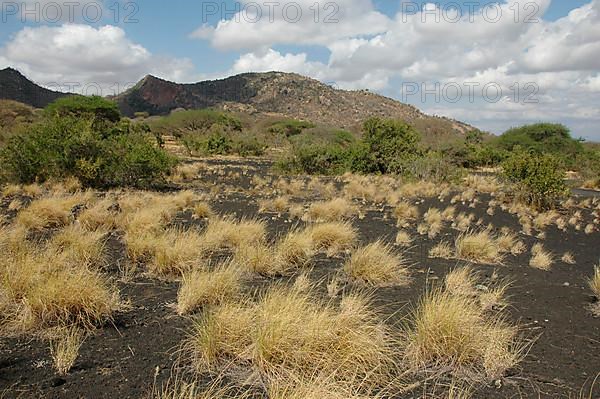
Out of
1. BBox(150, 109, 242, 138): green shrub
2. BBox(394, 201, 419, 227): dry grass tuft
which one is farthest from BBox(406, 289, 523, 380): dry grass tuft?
BBox(150, 109, 242, 138): green shrub

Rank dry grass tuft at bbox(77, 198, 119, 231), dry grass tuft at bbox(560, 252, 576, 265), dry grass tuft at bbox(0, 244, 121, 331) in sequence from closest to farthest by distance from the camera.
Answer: dry grass tuft at bbox(0, 244, 121, 331) < dry grass tuft at bbox(77, 198, 119, 231) < dry grass tuft at bbox(560, 252, 576, 265)

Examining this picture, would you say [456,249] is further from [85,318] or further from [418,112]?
[418,112]

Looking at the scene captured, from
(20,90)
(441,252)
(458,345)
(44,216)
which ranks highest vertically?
(20,90)

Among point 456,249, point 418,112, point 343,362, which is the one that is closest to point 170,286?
point 343,362

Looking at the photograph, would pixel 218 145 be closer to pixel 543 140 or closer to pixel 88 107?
pixel 88 107

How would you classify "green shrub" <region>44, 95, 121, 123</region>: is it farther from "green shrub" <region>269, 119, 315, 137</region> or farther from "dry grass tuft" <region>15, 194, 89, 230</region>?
"dry grass tuft" <region>15, 194, 89, 230</region>

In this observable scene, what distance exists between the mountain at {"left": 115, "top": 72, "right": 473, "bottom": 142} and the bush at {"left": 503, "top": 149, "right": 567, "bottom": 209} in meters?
75.4

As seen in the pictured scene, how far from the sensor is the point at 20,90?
7844 cm

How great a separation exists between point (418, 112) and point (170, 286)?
383 ft

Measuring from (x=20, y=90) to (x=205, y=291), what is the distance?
87.8 m

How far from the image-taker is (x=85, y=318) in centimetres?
465

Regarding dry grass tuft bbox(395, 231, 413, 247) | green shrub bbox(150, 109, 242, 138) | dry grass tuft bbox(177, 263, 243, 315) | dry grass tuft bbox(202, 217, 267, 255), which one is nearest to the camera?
dry grass tuft bbox(177, 263, 243, 315)

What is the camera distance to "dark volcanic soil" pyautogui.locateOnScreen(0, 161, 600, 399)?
3555 millimetres

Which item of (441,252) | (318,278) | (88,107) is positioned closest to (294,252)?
(318,278)
